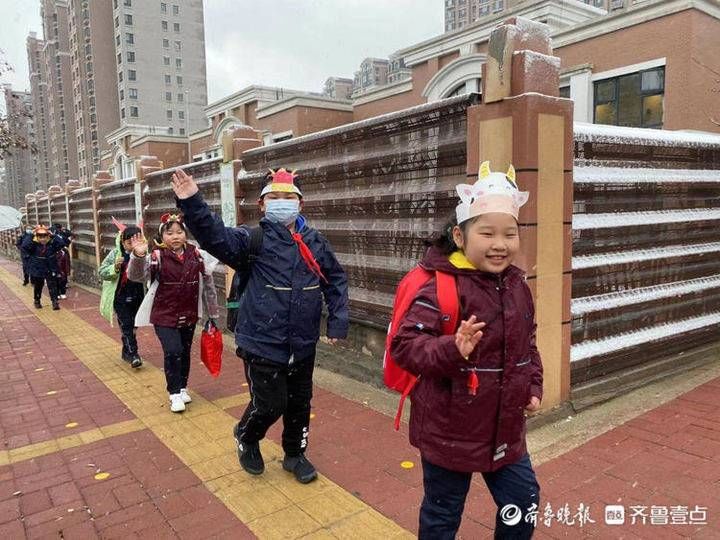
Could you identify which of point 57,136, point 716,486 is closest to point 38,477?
point 716,486

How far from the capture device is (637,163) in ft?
16.0

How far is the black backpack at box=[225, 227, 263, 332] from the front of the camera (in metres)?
3.35

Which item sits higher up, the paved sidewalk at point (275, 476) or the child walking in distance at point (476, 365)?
the child walking in distance at point (476, 365)

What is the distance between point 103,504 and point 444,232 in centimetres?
264

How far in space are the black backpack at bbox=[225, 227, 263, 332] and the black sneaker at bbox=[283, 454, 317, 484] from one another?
0.93 m

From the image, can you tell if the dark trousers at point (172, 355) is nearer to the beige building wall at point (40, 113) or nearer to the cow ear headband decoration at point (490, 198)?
the cow ear headband decoration at point (490, 198)

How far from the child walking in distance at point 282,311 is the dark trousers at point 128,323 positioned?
11.9ft

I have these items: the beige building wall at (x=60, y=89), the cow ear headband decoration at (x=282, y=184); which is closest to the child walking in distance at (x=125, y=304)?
the cow ear headband decoration at (x=282, y=184)

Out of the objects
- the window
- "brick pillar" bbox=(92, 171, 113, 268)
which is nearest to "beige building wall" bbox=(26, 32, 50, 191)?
"brick pillar" bbox=(92, 171, 113, 268)

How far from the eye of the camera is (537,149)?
13.0ft

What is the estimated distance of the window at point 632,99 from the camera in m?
18.9

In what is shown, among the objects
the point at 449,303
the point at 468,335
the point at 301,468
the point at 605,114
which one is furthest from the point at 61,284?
the point at 605,114

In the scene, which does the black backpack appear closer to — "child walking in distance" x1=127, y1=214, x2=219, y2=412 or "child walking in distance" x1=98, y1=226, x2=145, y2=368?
"child walking in distance" x1=127, y1=214, x2=219, y2=412

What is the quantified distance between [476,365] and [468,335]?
0.27 metres
